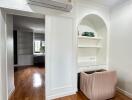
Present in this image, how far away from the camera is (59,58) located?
8.04ft

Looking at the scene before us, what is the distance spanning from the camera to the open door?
91.7 inches

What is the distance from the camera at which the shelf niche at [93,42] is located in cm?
321

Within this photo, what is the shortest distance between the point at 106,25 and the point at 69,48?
→ 1.61 m

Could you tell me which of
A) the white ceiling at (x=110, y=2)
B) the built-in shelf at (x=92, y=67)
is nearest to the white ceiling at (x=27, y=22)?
the white ceiling at (x=110, y=2)

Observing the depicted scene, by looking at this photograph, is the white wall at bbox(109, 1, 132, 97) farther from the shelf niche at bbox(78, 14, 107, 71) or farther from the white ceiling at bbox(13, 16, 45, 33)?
the white ceiling at bbox(13, 16, 45, 33)

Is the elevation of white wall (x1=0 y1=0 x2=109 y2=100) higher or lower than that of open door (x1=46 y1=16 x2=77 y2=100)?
higher

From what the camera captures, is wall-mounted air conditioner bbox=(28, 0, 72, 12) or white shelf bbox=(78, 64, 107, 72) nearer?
wall-mounted air conditioner bbox=(28, 0, 72, 12)

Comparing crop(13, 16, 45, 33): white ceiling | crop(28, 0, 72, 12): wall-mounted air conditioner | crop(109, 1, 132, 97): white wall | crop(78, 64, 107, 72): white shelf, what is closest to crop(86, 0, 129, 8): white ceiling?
crop(109, 1, 132, 97): white wall

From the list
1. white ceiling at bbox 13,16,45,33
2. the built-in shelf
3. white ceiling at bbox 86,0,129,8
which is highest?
white ceiling at bbox 86,0,129,8

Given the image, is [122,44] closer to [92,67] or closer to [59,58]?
[92,67]

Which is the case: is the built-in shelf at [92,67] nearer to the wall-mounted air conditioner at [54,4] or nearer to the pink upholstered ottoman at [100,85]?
the pink upholstered ottoman at [100,85]

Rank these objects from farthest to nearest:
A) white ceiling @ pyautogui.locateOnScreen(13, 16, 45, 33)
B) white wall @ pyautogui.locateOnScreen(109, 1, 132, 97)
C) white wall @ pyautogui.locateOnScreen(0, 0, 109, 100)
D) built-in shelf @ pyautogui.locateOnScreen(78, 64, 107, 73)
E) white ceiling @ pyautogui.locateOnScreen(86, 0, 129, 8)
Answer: white ceiling @ pyautogui.locateOnScreen(13, 16, 45, 33) < built-in shelf @ pyautogui.locateOnScreen(78, 64, 107, 73) < white ceiling @ pyautogui.locateOnScreen(86, 0, 129, 8) < white wall @ pyautogui.locateOnScreen(109, 1, 132, 97) < white wall @ pyautogui.locateOnScreen(0, 0, 109, 100)

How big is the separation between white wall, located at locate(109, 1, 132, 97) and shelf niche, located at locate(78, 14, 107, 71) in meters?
0.31

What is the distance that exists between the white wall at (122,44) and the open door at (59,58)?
1419 mm
